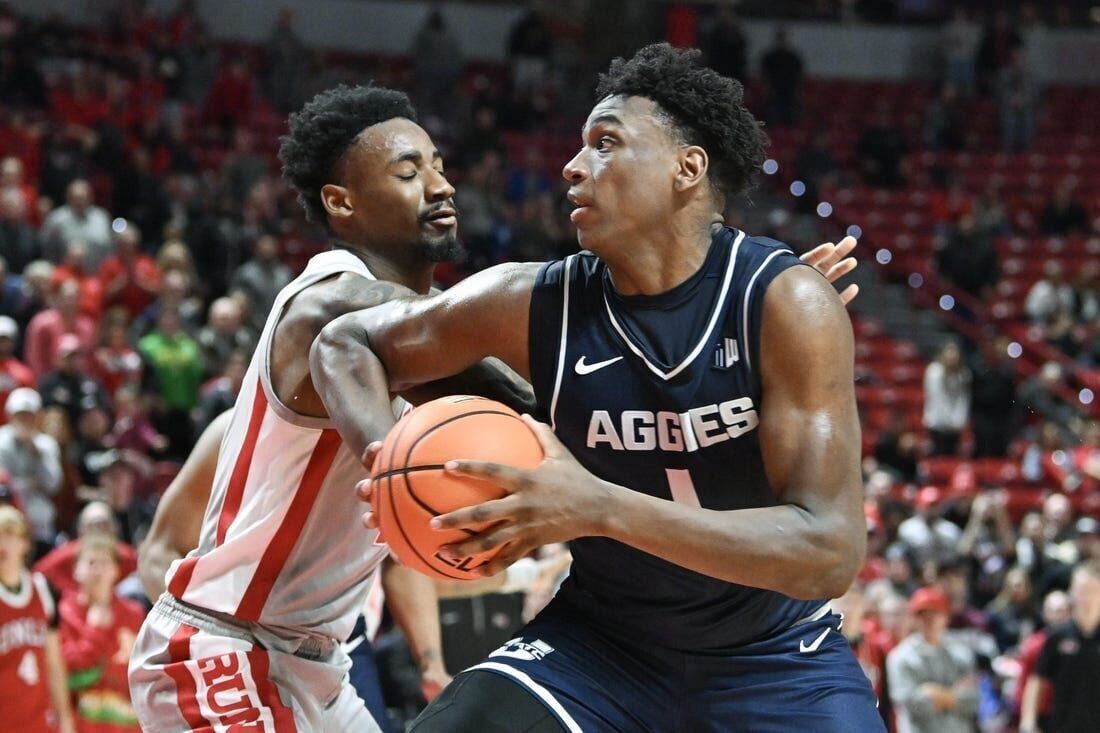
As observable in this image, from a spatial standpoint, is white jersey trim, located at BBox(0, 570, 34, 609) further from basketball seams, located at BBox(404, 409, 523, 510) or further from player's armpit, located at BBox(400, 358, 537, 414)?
basketball seams, located at BBox(404, 409, 523, 510)

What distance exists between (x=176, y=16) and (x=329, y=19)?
8.58ft

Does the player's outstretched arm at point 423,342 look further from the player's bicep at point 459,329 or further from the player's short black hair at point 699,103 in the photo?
the player's short black hair at point 699,103

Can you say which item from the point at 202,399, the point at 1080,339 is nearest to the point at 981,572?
the point at 1080,339

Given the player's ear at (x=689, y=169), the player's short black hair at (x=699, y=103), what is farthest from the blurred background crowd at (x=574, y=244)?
the player's ear at (x=689, y=169)

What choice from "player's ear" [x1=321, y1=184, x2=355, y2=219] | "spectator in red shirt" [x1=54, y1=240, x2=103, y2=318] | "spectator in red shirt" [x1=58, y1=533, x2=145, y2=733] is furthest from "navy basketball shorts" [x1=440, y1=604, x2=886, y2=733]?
"spectator in red shirt" [x1=54, y1=240, x2=103, y2=318]

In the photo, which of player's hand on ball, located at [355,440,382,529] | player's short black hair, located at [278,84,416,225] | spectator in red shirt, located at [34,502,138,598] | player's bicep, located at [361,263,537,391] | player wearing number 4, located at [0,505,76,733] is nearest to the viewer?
player's hand on ball, located at [355,440,382,529]

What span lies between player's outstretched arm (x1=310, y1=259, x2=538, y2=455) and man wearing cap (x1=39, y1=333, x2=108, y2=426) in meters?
7.34

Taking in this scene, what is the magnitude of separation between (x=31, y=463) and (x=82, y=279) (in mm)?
2456

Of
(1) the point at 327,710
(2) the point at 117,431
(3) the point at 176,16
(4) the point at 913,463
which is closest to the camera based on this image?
(1) the point at 327,710

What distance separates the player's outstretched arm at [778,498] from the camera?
3.07 meters

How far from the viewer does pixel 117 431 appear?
11.0 meters

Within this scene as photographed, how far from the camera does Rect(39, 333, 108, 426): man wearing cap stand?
1072cm

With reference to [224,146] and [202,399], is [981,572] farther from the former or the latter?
[224,146]

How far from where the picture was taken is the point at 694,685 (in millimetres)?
3680
